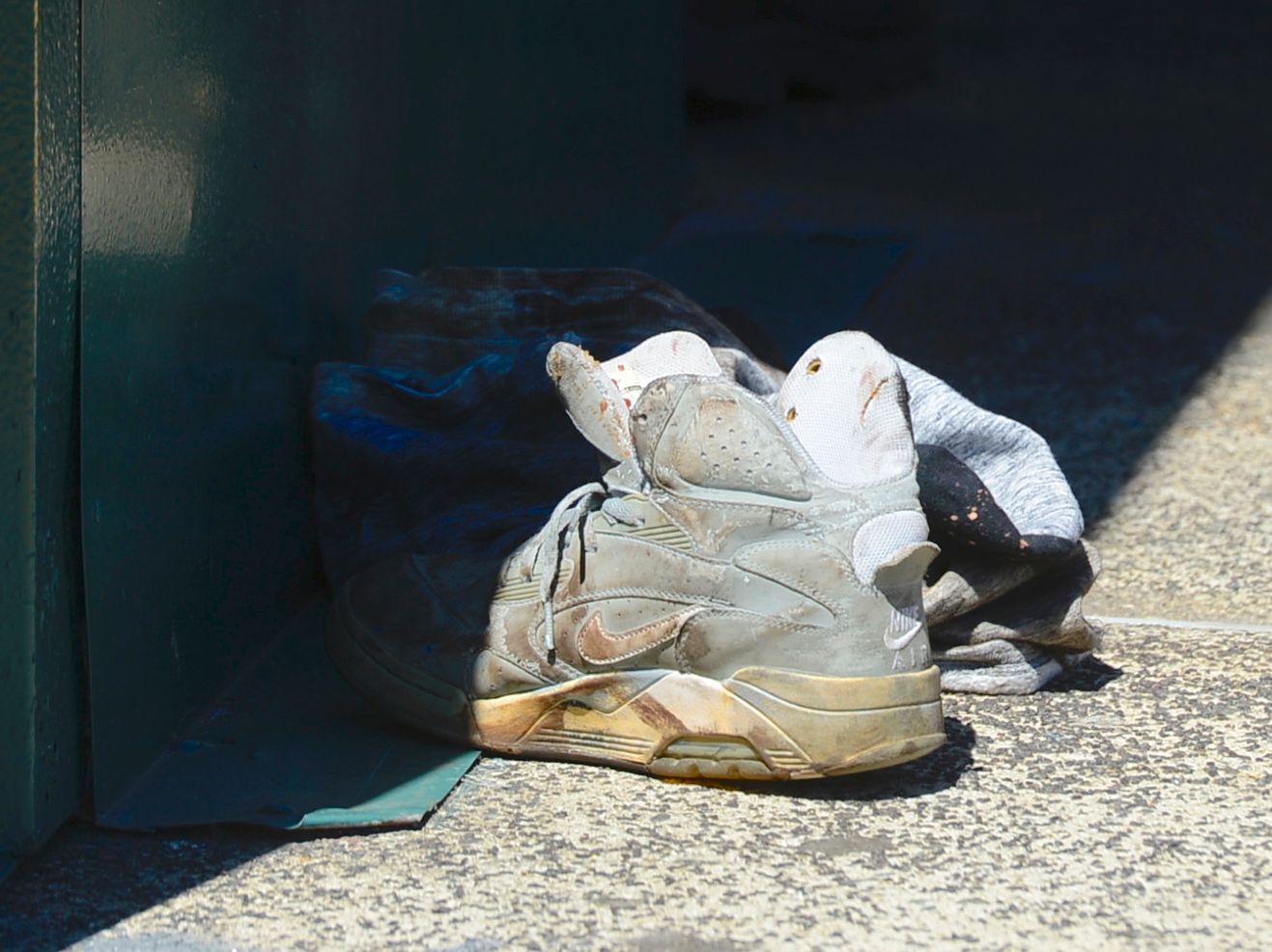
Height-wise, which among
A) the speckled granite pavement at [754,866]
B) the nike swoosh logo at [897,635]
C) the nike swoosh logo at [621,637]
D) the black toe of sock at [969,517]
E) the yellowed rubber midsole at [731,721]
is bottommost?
the speckled granite pavement at [754,866]

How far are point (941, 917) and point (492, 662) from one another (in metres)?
0.67

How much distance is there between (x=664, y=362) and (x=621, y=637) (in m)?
0.52

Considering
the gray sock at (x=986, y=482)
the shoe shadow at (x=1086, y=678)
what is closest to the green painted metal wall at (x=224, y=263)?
the gray sock at (x=986, y=482)

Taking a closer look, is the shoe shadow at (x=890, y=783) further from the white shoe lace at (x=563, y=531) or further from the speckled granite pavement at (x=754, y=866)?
the white shoe lace at (x=563, y=531)

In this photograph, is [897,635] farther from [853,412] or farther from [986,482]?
[986,482]

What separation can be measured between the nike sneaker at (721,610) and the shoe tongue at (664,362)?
0.24m

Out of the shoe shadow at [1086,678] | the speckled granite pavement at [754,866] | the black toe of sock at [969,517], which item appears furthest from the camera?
the shoe shadow at [1086,678]

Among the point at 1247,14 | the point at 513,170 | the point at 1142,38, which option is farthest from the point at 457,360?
the point at 1247,14

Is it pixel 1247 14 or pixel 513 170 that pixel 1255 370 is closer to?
pixel 513 170

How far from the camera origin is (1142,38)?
9992 mm

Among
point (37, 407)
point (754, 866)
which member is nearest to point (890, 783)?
point (754, 866)

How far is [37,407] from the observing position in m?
1.73

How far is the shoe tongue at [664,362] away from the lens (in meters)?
2.36

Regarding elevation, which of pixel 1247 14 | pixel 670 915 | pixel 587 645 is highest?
pixel 1247 14
